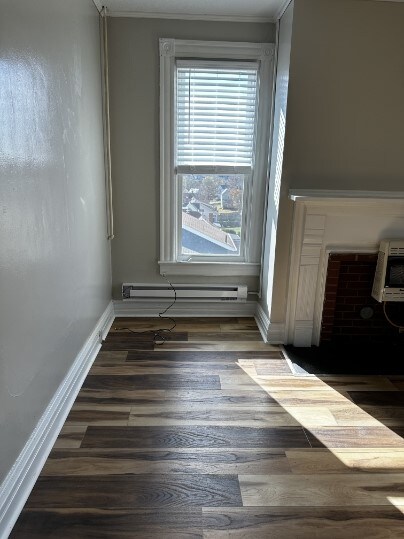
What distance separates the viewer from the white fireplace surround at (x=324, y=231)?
274cm

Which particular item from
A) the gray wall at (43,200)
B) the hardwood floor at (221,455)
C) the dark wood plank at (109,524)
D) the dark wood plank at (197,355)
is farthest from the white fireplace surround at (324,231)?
the dark wood plank at (109,524)

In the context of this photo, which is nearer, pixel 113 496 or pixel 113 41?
pixel 113 496

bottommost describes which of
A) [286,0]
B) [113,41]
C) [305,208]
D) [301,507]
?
[301,507]

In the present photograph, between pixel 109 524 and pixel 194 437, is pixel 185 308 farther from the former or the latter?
pixel 109 524

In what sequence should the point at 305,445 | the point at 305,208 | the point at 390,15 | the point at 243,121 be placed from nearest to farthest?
the point at 305,445
the point at 390,15
the point at 305,208
the point at 243,121

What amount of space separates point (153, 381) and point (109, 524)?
3.31ft

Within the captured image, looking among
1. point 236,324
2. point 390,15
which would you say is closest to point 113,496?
point 236,324

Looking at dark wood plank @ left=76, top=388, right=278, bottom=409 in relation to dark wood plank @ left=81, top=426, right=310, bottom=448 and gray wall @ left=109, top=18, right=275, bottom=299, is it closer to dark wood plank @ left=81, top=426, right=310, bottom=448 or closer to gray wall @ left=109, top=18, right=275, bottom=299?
dark wood plank @ left=81, top=426, right=310, bottom=448

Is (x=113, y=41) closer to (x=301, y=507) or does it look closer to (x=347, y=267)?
(x=347, y=267)

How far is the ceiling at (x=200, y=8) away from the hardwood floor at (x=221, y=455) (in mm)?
2465

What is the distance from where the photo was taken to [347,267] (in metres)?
2.96

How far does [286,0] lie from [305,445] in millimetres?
2759

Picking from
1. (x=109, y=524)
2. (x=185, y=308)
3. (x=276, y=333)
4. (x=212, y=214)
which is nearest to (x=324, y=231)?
(x=276, y=333)

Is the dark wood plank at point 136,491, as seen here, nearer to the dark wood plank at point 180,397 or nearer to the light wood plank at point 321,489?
the light wood plank at point 321,489
